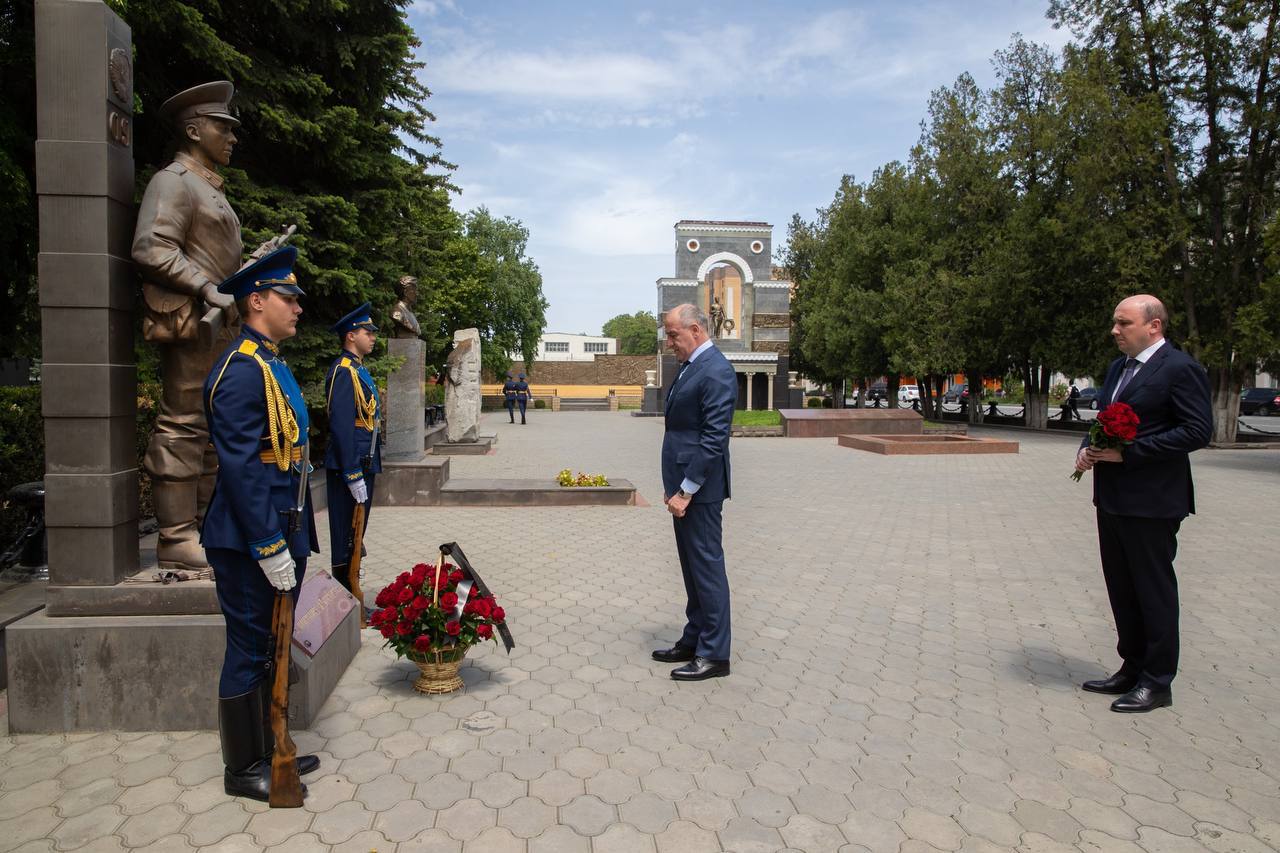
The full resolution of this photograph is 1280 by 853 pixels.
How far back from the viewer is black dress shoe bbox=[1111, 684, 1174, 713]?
426cm

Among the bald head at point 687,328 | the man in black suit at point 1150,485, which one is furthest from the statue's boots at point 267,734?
the man in black suit at point 1150,485

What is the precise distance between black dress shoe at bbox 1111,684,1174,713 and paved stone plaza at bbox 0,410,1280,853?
0.06 m

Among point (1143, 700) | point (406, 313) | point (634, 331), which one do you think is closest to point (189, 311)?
point (1143, 700)

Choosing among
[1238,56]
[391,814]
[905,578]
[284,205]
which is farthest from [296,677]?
[1238,56]

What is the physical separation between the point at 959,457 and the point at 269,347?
17407mm

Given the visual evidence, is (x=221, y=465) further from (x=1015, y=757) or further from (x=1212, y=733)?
(x=1212, y=733)

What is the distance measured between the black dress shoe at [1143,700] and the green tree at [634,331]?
119820 mm

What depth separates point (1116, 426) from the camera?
4129 millimetres

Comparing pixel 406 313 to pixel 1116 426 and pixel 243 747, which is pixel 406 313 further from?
pixel 1116 426

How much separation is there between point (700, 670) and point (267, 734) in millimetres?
2197

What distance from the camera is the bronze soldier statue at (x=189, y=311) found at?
414cm

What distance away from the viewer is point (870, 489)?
13.1 meters

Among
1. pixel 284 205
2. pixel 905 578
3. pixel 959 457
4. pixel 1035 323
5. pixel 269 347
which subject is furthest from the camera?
pixel 1035 323

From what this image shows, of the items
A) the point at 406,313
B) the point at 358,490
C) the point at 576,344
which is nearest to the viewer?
the point at 358,490
